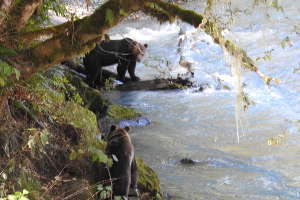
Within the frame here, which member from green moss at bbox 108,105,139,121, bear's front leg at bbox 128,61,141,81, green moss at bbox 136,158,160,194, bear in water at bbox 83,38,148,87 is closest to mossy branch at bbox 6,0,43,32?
green moss at bbox 136,158,160,194

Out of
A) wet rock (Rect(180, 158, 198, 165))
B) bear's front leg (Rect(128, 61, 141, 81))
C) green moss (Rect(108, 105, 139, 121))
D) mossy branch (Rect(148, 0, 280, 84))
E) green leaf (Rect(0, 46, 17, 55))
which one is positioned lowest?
wet rock (Rect(180, 158, 198, 165))

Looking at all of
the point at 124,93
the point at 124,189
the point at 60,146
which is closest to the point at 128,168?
the point at 124,189

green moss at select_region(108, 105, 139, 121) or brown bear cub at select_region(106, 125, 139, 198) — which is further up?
brown bear cub at select_region(106, 125, 139, 198)

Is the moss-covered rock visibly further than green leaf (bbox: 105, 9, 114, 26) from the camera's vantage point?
Yes

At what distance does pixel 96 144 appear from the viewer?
5152mm

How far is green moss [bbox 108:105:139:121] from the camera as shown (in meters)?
8.04

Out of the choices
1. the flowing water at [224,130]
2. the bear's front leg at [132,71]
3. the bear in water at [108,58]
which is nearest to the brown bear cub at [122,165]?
the flowing water at [224,130]

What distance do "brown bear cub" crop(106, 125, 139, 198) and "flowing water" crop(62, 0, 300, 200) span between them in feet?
2.83

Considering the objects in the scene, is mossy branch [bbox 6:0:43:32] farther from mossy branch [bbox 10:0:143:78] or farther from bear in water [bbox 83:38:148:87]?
bear in water [bbox 83:38:148:87]

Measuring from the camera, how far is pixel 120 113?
831cm

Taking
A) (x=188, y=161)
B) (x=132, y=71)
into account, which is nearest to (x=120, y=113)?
(x=188, y=161)

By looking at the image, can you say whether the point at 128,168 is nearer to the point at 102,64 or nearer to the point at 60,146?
the point at 60,146

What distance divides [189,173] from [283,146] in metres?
1.69

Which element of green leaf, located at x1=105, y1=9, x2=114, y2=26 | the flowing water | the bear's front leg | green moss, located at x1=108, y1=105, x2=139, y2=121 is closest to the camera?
green leaf, located at x1=105, y1=9, x2=114, y2=26
